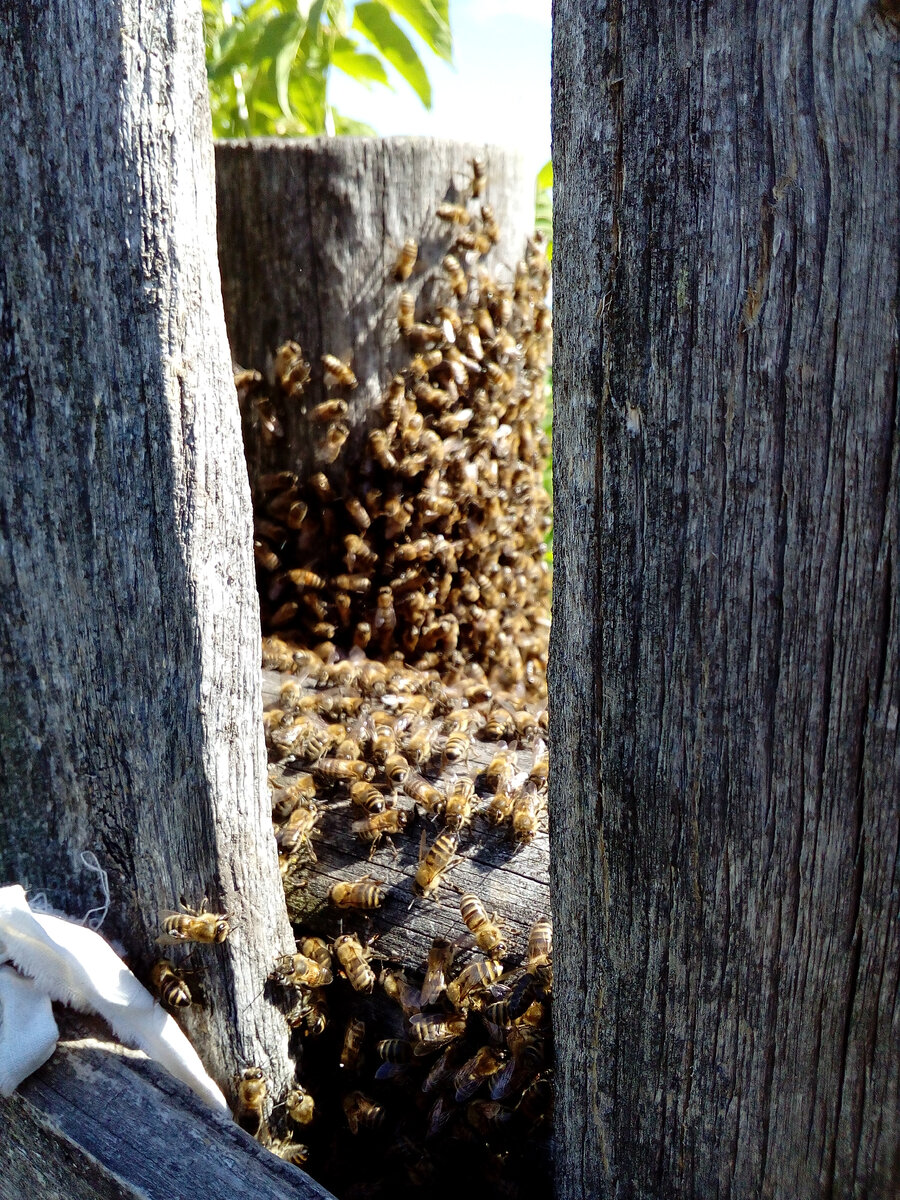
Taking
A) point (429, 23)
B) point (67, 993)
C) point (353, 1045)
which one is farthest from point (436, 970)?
point (429, 23)

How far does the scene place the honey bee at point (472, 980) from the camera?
232cm

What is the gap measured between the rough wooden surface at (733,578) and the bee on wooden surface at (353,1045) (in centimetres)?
100

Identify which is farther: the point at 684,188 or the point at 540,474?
the point at 540,474

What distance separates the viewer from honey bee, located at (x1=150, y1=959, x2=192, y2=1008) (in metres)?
2.24

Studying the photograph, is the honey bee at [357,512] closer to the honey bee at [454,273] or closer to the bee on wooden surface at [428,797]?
the honey bee at [454,273]

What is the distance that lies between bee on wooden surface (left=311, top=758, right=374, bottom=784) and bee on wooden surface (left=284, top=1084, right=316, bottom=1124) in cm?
88

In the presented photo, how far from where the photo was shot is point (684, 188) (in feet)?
4.32

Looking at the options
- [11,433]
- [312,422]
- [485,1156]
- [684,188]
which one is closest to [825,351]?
[684,188]

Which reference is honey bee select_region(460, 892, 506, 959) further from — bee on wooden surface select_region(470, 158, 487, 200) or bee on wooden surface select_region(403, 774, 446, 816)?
bee on wooden surface select_region(470, 158, 487, 200)

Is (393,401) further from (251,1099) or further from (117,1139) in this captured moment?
(117,1139)

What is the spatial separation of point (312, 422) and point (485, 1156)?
8.49 ft

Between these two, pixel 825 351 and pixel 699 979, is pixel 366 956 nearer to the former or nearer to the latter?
pixel 699 979

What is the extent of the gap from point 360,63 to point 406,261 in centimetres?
220

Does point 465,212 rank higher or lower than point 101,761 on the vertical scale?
higher
